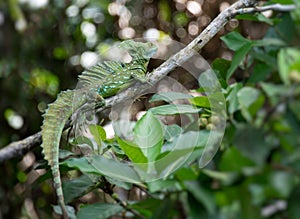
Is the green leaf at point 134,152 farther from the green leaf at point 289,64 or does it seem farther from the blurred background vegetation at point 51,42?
the blurred background vegetation at point 51,42

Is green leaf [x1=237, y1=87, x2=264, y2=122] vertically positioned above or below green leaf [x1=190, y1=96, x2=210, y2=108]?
above

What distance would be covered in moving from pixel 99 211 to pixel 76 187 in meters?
0.09

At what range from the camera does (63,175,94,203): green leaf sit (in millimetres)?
754

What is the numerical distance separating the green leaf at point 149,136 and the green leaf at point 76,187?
141 mm

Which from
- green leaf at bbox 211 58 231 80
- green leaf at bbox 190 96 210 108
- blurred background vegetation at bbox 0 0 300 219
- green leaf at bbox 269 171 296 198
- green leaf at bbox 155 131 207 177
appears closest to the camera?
green leaf at bbox 269 171 296 198

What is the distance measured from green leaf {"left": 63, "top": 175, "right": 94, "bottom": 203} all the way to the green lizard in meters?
0.08

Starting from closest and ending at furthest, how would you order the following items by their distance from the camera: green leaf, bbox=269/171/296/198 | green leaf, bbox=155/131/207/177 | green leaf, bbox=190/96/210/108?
green leaf, bbox=269/171/296/198
green leaf, bbox=155/131/207/177
green leaf, bbox=190/96/210/108

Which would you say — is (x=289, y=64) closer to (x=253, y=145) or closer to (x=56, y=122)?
(x=253, y=145)

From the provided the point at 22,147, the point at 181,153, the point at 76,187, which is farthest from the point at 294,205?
the point at 22,147

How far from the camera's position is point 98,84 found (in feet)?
2.58

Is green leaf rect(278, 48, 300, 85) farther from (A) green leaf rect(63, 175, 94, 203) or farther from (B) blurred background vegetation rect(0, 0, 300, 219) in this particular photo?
(B) blurred background vegetation rect(0, 0, 300, 219)

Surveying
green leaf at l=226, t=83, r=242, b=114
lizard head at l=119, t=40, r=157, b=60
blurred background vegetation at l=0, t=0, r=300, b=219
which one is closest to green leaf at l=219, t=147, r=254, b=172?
green leaf at l=226, t=83, r=242, b=114

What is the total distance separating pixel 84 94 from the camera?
0.78 metres

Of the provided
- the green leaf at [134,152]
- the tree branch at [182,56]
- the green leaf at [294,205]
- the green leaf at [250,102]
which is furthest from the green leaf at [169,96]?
the green leaf at [294,205]
